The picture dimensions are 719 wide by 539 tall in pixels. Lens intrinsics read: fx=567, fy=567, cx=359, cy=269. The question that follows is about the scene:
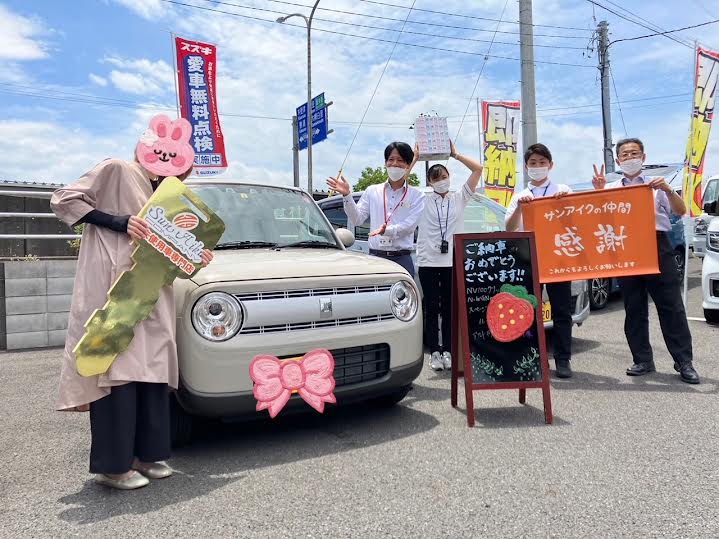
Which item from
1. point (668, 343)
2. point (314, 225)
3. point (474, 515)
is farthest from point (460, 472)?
point (668, 343)

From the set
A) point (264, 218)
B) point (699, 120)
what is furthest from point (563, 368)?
point (699, 120)

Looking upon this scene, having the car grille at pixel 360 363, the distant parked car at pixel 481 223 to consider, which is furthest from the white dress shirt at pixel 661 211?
the car grille at pixel 360 363

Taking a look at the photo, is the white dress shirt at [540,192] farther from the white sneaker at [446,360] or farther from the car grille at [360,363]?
the car grille at [360,363]

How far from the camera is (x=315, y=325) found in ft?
10.4

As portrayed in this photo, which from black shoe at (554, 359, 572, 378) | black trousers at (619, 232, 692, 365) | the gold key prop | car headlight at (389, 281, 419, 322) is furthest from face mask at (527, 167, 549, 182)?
the gold key prop

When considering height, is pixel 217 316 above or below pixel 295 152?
below

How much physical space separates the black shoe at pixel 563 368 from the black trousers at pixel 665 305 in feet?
1.97

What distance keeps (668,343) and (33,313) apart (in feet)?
21.9

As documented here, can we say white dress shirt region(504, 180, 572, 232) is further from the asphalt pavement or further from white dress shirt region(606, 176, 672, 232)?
the asphalt pavement

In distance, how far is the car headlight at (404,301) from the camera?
11.5 feet

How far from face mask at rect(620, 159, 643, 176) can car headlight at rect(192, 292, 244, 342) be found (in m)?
3.49

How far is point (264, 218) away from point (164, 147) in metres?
1.25

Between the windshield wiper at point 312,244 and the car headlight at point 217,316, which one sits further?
the windshield wiper at point 312,244

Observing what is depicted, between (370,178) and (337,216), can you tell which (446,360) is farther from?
(370,178)
